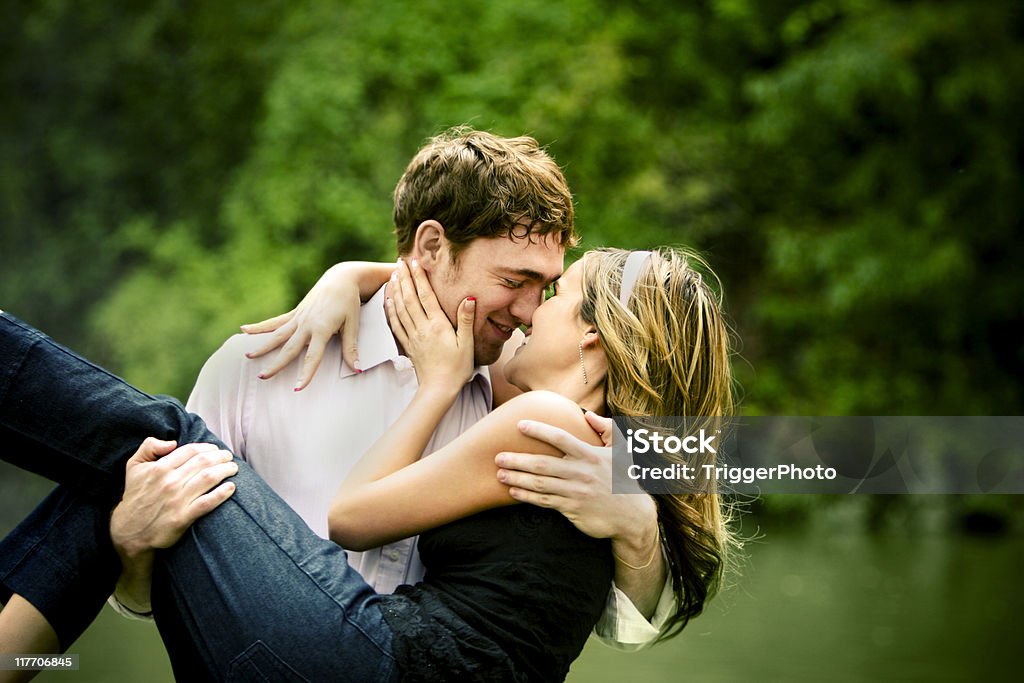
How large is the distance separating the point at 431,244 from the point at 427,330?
0.24 m

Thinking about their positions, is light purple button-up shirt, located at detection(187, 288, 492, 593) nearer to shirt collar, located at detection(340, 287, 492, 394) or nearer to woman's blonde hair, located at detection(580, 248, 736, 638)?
shirt collar, located at detection(340, 287, 492, 394)

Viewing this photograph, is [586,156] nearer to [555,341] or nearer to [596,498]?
[555,341]

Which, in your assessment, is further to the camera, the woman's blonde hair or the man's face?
the man's face

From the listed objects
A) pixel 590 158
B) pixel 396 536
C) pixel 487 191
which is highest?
pixel 487 191

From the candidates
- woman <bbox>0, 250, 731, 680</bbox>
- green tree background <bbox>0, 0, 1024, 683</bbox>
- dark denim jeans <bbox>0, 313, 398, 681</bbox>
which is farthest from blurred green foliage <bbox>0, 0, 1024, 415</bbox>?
dark denim jeans <bbox>0, 313, 398, 681</bbox>

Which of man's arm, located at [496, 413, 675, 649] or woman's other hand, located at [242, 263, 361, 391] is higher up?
woman's other hand, located at [242, 263, 361, 391]

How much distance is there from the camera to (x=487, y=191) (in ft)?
7.79

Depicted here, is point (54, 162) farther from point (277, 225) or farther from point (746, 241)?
point (746, 241)

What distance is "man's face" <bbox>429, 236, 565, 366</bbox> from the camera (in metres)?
2.38

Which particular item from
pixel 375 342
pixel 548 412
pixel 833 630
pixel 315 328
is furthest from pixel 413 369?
pixel 833 630

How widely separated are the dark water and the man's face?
3275mm

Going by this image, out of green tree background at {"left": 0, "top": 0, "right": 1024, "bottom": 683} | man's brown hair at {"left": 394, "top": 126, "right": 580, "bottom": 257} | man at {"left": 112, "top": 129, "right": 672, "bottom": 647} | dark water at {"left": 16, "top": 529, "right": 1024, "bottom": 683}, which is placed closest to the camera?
man at {"left": 112, "top": 129, "right": 672, "bottom": 647}

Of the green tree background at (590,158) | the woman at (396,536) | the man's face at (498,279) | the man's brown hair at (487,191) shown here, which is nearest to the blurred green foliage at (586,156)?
the green tree background at (590,158)

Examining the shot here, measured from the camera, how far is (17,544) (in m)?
1.92
